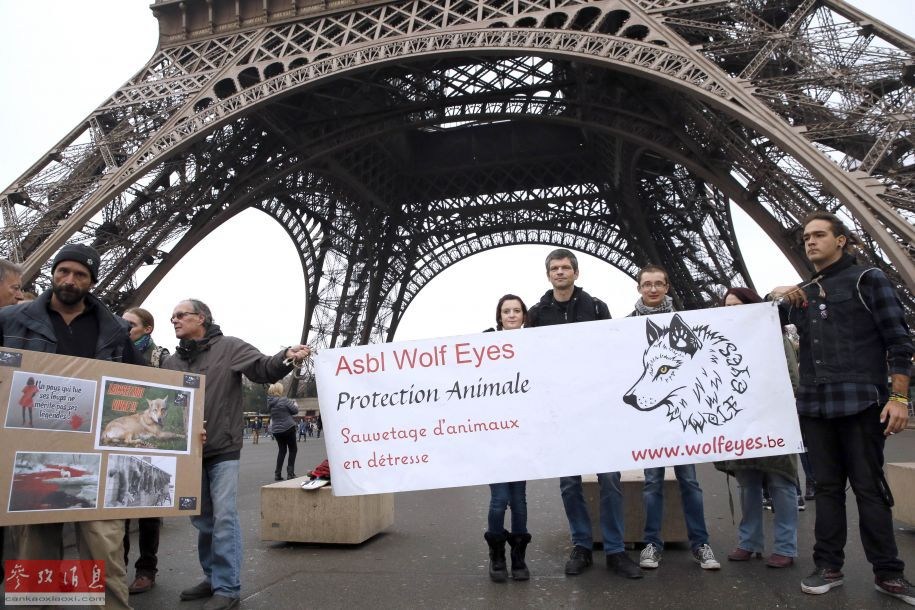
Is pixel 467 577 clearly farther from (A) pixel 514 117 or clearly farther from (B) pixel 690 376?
(A) pixel 514 117

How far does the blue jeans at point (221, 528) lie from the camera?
3.57 m

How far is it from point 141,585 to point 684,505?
11.3 feet

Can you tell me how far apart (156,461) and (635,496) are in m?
3.26

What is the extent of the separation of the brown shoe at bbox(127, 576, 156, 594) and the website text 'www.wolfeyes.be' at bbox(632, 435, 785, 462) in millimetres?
3057

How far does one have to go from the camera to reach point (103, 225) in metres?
16.1

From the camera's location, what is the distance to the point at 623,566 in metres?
3.93

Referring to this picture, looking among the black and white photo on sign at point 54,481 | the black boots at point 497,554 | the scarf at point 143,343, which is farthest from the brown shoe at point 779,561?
the scarf at point 143,343

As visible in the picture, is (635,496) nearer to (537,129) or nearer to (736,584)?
(736,584)

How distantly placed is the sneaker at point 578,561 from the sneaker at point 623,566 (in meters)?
0.13

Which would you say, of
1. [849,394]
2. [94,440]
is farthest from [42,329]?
[849,394]

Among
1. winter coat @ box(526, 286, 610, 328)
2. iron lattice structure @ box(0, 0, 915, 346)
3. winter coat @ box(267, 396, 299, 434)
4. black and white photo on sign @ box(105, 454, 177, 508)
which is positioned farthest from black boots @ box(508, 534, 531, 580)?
iron lattice structure @ box(0, 0, 915, 346)

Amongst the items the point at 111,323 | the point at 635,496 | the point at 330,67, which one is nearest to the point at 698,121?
the point at 330,67

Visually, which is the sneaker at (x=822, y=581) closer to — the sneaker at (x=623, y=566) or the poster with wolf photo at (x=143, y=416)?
the sneaker at (x=623, y=566)

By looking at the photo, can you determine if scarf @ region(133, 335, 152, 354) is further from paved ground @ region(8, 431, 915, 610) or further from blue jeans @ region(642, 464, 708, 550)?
blue jeans @ region(642, 464, 708, 550)
